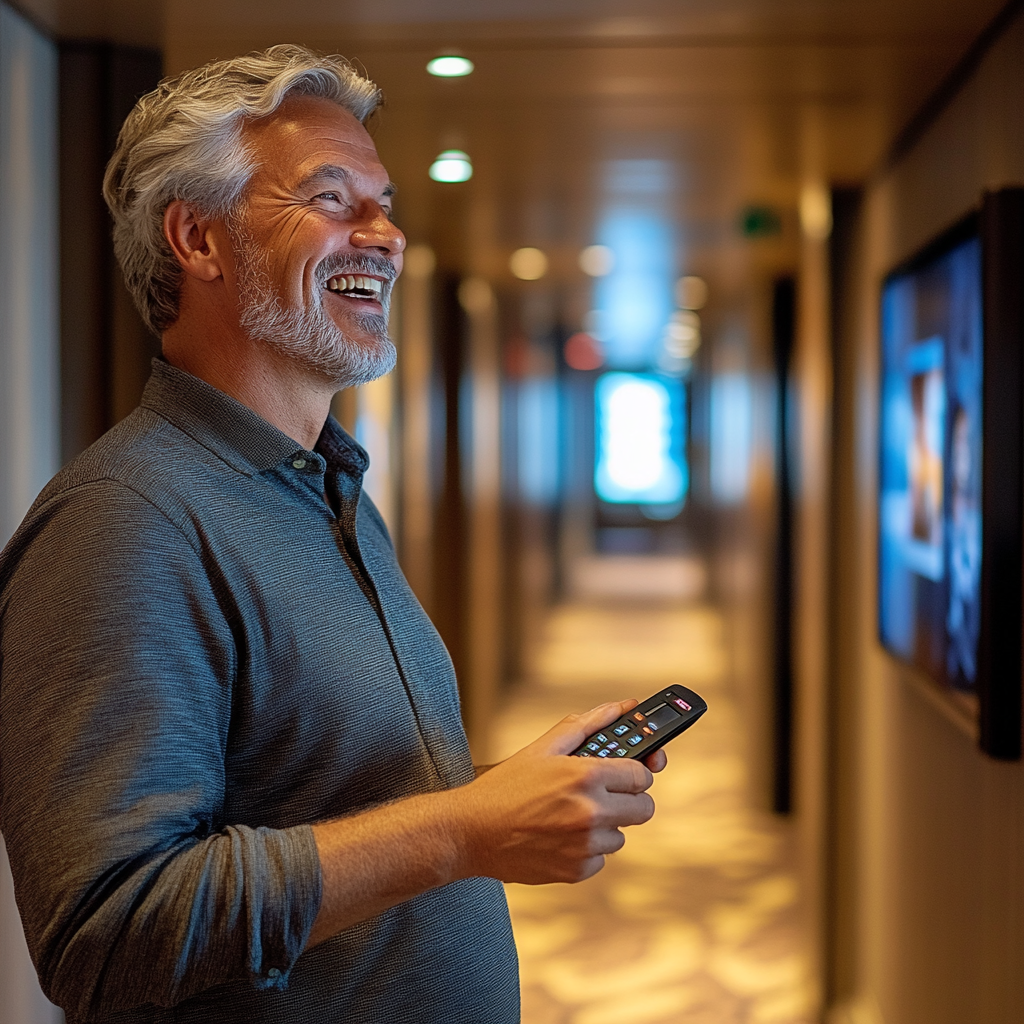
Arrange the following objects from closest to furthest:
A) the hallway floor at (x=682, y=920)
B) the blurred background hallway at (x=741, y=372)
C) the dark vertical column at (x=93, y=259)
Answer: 1. the blurred background hallway at (x=741, y=372)
2. the dark vertical column at (x=93, y=259)
3. the hallway floor at (x=682, y=920)

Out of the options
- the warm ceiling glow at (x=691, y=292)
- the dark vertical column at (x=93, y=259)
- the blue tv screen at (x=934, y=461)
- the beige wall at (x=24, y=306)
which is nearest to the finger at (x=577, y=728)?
the blue tv screen at (x=934, y=461)

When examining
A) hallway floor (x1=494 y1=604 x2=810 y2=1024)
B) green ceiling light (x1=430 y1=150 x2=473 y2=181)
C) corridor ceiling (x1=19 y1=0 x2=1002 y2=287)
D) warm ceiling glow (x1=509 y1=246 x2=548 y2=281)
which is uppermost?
warm ceiling glow (x1=509 y1=246 x2=548 y2=281)

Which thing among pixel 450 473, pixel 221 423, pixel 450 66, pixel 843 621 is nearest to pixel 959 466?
pixel 450 66

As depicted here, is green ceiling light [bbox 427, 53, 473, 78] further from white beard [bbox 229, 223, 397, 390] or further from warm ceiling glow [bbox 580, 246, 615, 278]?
warm ceiling glow [bbox 580, 246, 615, 278]

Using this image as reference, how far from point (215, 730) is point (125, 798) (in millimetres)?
111

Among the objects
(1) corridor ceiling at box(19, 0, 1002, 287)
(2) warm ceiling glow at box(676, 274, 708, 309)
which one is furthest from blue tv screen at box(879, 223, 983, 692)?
(2) warm ceiling glow at box(676, 274, 708, 309)

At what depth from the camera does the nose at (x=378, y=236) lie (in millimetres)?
1299

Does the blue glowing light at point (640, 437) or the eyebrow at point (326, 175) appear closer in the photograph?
the eyebrow at point (326, 175)

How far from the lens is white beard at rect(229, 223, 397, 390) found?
48.1 inches

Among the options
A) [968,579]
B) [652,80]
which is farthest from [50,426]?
[968,579]

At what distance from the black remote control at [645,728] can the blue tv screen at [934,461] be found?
3.18 ft

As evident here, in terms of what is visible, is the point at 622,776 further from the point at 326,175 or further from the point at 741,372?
the point at 741,372

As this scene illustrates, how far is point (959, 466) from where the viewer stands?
212cm

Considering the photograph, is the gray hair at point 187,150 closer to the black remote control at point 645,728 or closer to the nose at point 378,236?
the nose at point 378,236
